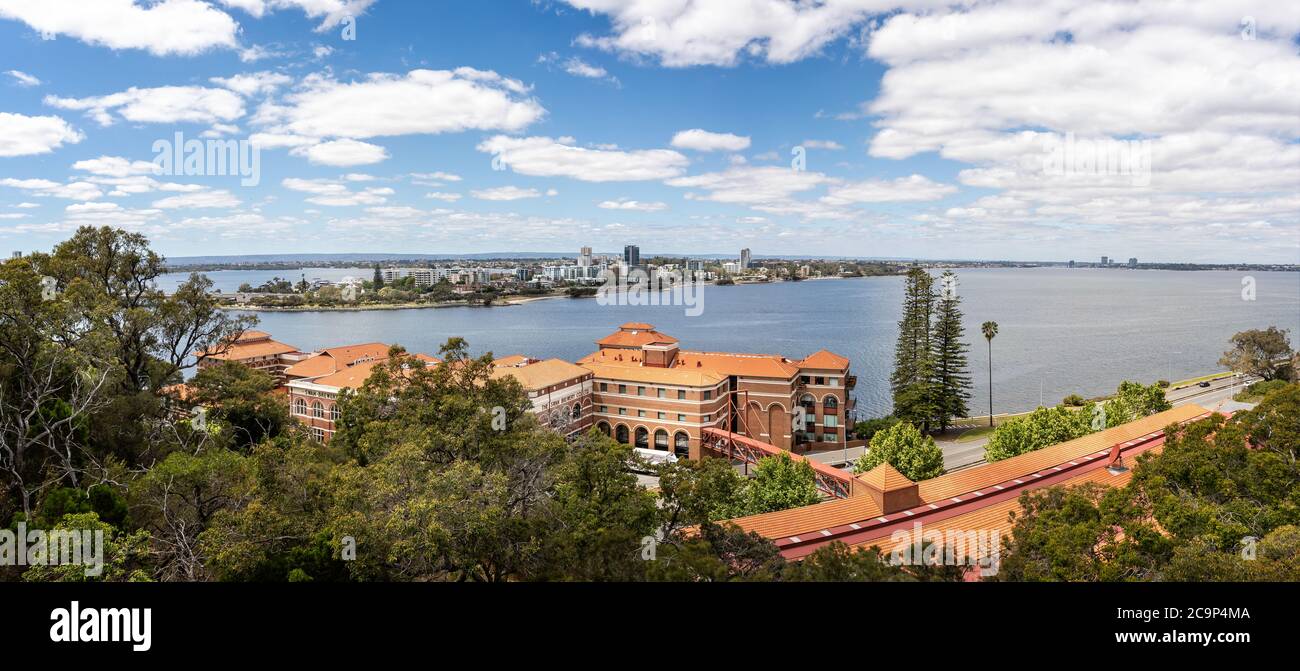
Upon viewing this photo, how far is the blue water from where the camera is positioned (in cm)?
5496

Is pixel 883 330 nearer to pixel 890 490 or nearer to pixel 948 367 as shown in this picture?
pixel 948 367

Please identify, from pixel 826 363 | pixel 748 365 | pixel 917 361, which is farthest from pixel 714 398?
pixel 917 361

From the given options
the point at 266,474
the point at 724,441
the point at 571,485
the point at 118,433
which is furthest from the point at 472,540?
the point at 724,441

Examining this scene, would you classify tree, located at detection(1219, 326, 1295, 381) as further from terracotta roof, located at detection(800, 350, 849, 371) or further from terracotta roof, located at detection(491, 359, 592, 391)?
terracotta roof, located at detection(491, 359, 592, 391)

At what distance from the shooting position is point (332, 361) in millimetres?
39469

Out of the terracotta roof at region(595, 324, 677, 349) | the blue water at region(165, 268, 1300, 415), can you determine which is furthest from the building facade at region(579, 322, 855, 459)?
the blue water at region(165, 268, 1300, 415)

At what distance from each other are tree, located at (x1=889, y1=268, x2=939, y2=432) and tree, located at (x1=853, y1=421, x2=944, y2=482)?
15.0m

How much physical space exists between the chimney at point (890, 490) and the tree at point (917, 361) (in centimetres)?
2335

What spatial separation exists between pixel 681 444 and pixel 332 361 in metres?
21.7

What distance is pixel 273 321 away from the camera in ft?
325

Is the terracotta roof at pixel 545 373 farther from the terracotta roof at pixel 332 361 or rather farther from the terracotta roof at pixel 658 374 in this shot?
the terracotta roof at pixel 332 361

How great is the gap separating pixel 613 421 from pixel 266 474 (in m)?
23.2
